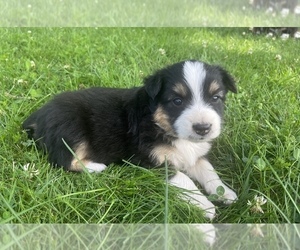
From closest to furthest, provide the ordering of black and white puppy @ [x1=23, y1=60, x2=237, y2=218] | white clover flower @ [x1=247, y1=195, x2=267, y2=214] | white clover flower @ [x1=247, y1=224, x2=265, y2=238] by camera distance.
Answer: white clover flower @ [x1=247, y1=224, x2=265, y2=238], white clover flower @ [x1=247, y1=195, x2=267, y2=214], black and white puppy @ [x1=23, y1=60, x2=237, y2=218]

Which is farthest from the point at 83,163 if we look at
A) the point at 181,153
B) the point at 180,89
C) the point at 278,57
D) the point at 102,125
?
the point at 278,57

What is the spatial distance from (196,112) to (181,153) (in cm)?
27

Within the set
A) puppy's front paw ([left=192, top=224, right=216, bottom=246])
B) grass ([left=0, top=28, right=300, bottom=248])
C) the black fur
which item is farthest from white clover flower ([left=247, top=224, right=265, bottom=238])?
the black fur

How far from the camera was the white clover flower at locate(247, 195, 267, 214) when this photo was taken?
119 centimetres

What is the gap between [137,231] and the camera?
33.9 inches

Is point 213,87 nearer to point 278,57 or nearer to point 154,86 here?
point 154,86

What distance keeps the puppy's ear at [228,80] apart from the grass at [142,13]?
8.4 inches

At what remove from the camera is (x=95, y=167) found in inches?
64.8

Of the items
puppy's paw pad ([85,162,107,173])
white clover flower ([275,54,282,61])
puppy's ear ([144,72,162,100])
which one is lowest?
puppy's paw pad ([85,162,107,173])

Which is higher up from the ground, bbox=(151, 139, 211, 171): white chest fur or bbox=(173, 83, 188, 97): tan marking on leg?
bbox=(173, 83, 188, 97): tan marking on leg

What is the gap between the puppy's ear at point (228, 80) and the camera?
4.99 feet

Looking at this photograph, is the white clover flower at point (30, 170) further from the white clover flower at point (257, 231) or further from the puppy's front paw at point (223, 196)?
the white clover flower at point (257, 231)

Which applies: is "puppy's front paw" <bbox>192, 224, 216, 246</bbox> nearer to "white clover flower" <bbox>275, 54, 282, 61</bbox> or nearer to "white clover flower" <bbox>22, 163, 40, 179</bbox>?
"white clover flower" <bbox>22, 163, 40, 179</bbox>

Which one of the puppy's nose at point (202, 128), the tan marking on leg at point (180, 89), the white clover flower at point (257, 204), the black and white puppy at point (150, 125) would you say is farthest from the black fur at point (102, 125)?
the white clover flower at point (257, 204)
